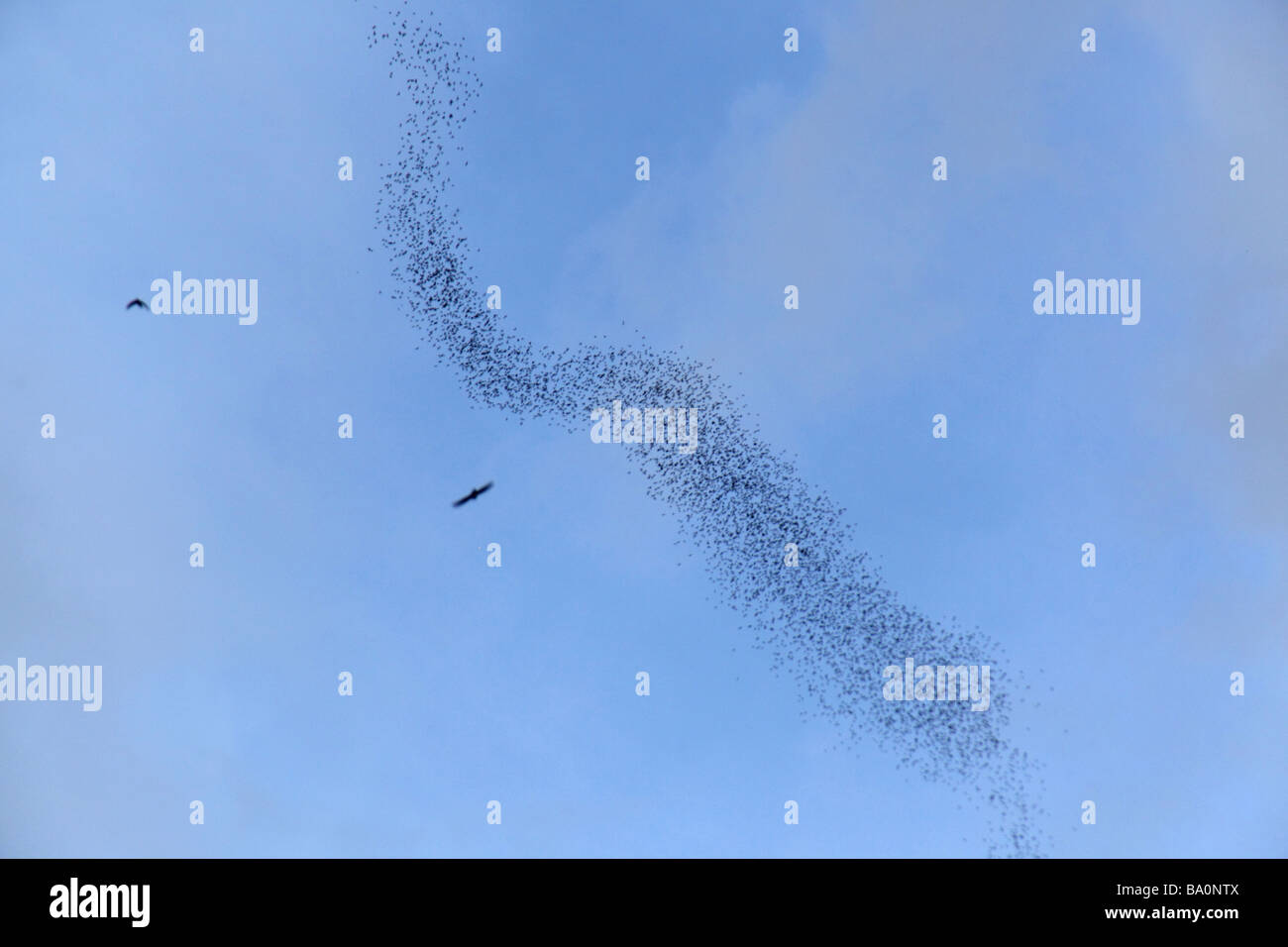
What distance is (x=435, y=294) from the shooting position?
78.6ft

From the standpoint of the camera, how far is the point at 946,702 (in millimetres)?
23734
